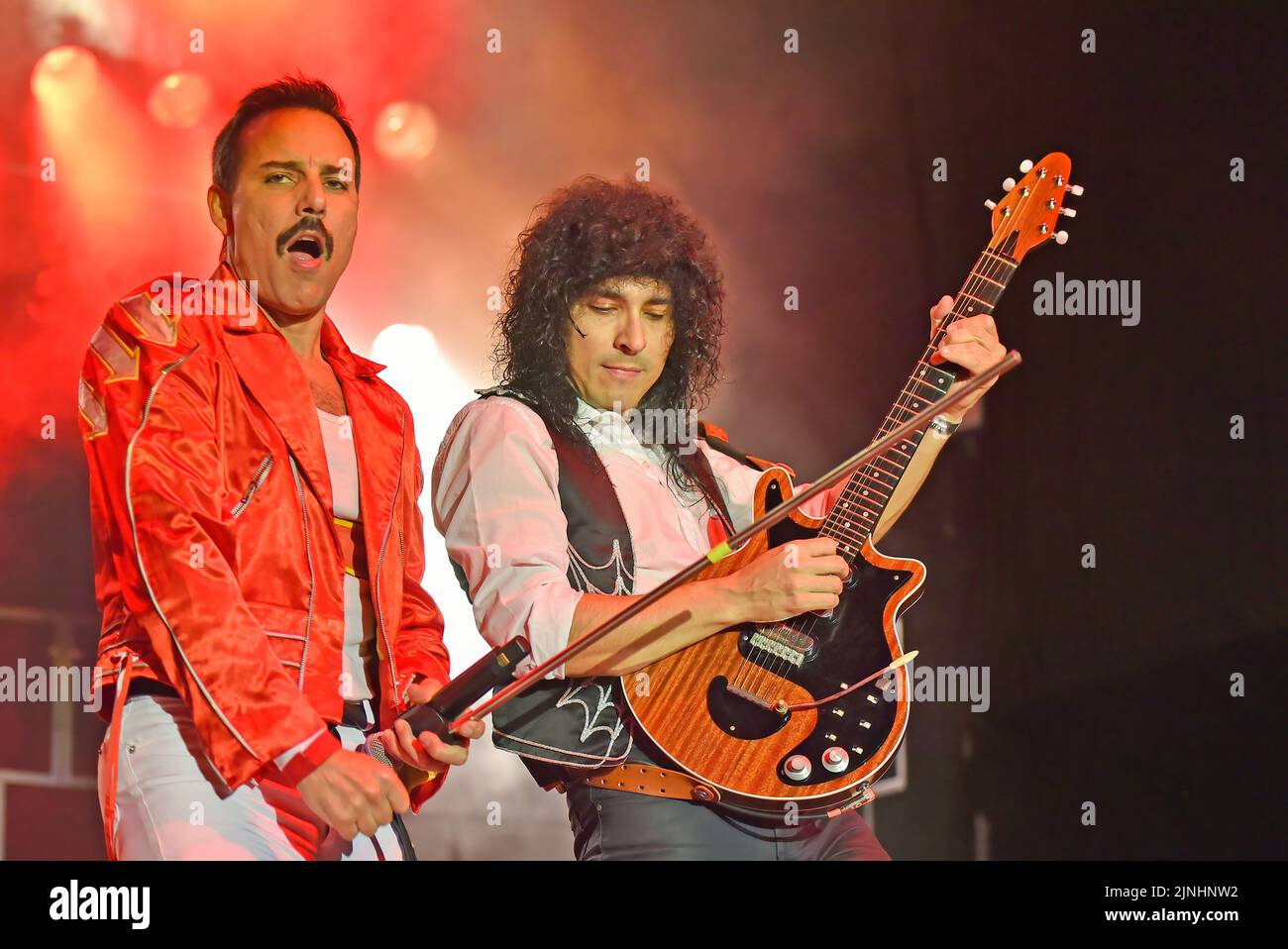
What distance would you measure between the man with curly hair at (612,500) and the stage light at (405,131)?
356 mm

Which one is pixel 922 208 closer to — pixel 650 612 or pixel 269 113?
pixel 650 612

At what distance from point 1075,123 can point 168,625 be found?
2462mm

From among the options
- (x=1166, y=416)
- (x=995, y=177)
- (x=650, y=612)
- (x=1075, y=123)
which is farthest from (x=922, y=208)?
(x=650, y=612)

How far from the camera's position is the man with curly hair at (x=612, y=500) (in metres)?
2.73

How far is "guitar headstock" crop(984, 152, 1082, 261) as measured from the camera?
118 inches

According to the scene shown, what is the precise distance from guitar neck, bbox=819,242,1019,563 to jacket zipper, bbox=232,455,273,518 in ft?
3.64

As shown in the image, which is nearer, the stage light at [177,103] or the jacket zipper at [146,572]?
the jacket zipper at [146,572]

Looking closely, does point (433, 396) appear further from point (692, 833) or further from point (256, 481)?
point (692, 833)

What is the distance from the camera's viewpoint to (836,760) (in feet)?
8.86

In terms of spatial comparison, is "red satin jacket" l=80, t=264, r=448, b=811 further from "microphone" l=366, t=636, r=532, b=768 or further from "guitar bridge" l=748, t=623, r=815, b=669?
"guitar bridge" l=748, t=623, r=815, b=669

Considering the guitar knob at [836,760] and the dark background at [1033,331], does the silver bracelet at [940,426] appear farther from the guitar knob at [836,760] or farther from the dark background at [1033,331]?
the guitar knob at [836,760]

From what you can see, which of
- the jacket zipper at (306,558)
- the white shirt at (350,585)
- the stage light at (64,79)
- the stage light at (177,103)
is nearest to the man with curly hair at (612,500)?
the white shirt at (350,585)

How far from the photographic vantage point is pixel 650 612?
9.04 feet

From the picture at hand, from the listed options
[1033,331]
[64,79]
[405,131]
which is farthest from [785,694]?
[64,79]
